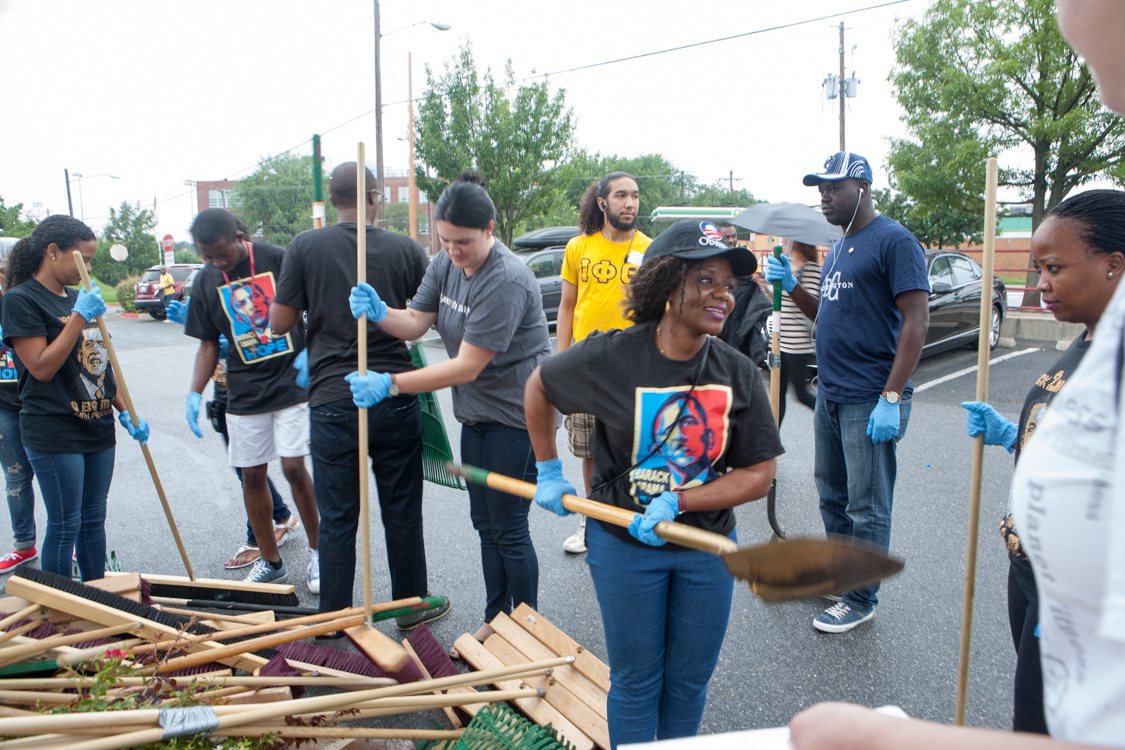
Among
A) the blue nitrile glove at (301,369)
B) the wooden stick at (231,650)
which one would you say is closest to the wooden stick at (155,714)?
the wooden stick at (231,650)

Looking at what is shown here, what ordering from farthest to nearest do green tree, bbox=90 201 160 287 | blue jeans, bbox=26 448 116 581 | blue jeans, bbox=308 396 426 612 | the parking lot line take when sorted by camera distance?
green tree, bbox=90 201 160 287 → the parking lot line → blue jeans, bbox=26 448 116 581 → blue jeans, bbox=308 396 426 612

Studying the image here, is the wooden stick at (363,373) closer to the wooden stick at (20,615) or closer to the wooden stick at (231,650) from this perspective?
the wooden stick at (231,650)

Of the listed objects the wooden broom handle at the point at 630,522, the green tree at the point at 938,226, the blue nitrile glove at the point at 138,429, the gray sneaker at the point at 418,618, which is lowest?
the gray sneaker at the point at 418,618

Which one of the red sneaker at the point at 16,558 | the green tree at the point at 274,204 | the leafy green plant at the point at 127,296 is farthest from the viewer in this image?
the green tree at the point at 274,204

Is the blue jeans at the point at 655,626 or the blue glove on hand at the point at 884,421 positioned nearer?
the blue jeans at the point at 655,626

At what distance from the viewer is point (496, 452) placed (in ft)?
10.0

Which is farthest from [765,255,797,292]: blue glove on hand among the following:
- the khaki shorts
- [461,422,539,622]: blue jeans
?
[461,422,539,622]: blue jeans

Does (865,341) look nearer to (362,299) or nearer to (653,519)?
(653,519)

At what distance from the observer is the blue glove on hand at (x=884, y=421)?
3119 millimetres

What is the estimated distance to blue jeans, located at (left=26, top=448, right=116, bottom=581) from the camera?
11.3 feet

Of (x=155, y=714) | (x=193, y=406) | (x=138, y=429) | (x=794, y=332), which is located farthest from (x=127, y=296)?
(x=155, y=714)

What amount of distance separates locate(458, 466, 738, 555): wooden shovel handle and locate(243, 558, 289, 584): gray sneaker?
235 cm

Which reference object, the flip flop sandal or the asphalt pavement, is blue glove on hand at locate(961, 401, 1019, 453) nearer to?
the asphalt pavement

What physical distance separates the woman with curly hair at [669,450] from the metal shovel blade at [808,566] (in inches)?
10.4
